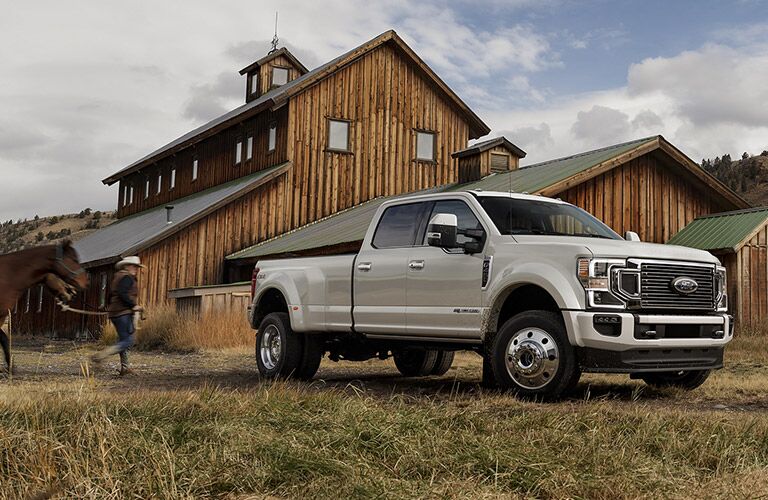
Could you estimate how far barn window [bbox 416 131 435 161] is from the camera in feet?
111

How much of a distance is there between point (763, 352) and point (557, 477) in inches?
478

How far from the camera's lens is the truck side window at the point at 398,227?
425 inches

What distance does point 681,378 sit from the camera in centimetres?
1062

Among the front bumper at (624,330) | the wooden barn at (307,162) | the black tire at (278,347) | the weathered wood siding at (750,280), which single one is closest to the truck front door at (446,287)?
the front bumper at (624,330)

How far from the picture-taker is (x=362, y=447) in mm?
5652

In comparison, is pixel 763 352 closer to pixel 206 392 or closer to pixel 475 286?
pixel 475 286

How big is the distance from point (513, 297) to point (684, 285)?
183 cm

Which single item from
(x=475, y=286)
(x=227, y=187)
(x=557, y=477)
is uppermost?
(x=227, y=187)

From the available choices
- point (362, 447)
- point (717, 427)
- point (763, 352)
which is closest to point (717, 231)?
point (763, 352)

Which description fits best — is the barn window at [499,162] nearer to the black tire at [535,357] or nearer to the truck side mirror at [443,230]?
the truck side mirror at [443,230]

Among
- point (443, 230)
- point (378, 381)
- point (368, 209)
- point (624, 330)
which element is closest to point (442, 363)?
point (378, 381)

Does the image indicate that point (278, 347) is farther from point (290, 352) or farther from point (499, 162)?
point (499, 162)

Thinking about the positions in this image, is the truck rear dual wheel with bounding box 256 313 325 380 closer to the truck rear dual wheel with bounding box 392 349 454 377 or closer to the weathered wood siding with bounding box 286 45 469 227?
the truck rear dual wheel with bounding box 392 349 454 377

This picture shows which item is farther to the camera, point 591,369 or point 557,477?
point 591,369
